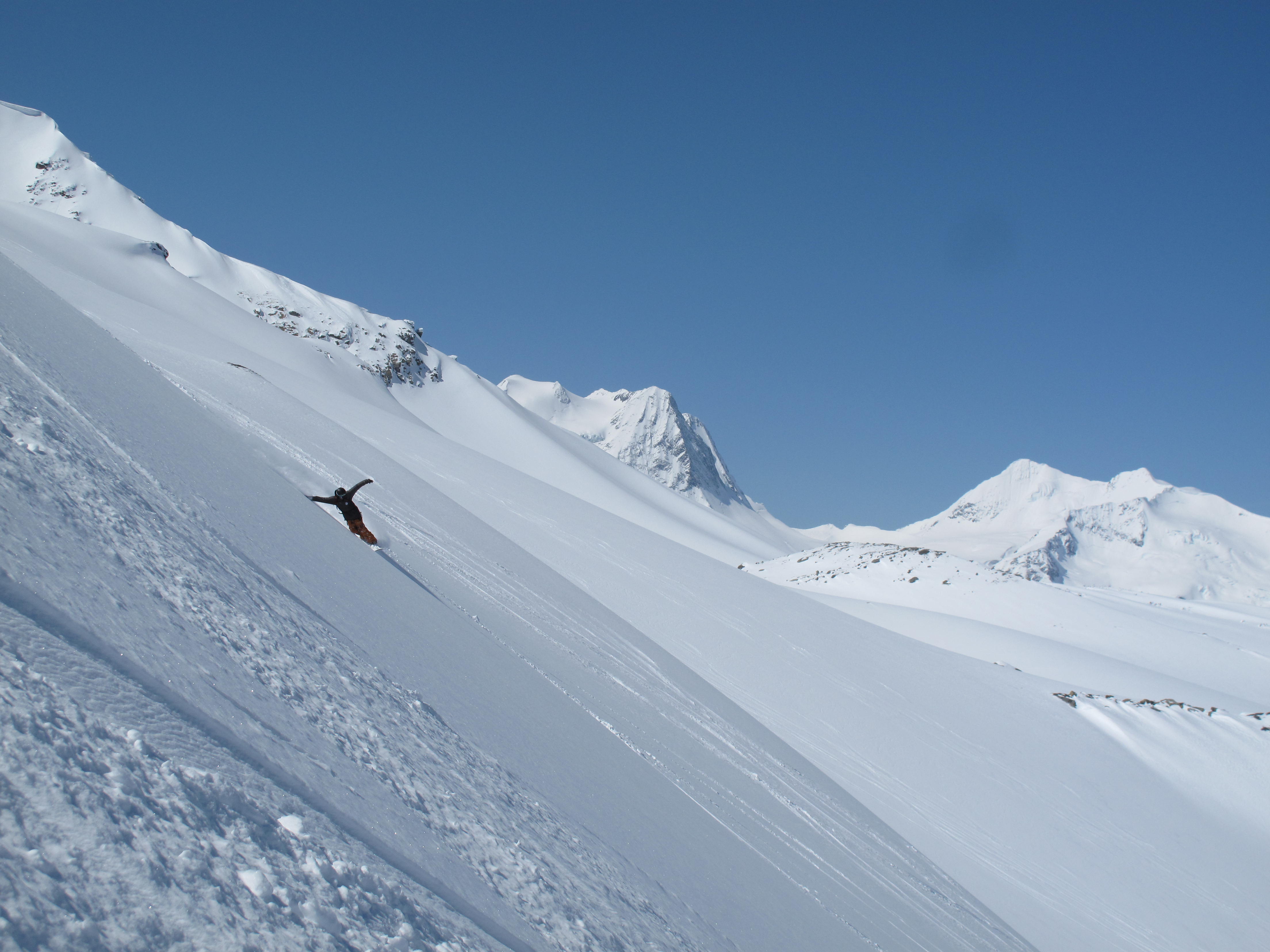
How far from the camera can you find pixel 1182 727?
592 inches

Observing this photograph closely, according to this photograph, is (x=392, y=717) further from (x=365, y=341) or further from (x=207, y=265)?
(x=207, y=265)

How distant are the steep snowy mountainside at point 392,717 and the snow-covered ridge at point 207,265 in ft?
199

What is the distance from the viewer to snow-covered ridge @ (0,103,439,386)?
220 ft

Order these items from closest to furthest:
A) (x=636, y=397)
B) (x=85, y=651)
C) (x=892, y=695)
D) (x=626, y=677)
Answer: (x=85, y=651) < (x=626, y=677) < (x=892, y=695) < (x=636, y=397)

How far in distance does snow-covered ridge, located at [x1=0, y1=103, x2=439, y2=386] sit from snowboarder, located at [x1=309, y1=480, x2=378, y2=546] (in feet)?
195

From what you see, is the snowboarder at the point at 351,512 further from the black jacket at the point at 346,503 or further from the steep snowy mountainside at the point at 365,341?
the steep snowy mountainside at the point at 365,341

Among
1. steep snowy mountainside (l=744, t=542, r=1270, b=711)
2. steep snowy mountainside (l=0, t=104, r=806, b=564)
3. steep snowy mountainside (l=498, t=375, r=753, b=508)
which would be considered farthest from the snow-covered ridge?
steep snowy mountainside (l=498, t=375, r=753, b=508)

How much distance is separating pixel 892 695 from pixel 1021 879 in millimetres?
4390

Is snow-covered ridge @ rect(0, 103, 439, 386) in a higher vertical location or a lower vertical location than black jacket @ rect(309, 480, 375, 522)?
higher

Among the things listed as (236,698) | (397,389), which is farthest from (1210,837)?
(397,389)

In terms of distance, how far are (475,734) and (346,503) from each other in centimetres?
408

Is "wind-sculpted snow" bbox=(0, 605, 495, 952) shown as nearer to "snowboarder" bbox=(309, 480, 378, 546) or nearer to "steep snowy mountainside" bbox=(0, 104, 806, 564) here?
"snowboarder" bbox=(309, 480, 378, 546)

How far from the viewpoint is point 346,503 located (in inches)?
288

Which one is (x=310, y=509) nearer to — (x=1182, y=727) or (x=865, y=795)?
(x=865, y=795)
